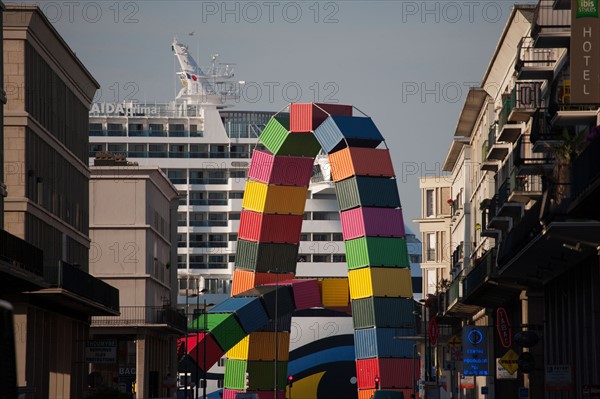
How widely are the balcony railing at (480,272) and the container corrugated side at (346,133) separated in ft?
48.5

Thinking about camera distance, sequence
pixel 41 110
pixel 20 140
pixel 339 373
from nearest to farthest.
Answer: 1. pixel 20 140
2. pixel 41 110
3. pixel 339 373

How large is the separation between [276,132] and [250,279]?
8273 millimetres

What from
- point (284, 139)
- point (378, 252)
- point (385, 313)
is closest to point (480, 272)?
point (385, 313)

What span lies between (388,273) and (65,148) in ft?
71.9

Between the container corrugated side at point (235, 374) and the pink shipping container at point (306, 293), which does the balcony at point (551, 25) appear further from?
the container corrugated side at point (235, 374)

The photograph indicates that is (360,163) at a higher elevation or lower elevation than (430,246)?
higher

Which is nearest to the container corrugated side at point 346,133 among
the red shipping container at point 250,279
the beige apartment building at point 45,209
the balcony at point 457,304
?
the red shipping container at point 250,279

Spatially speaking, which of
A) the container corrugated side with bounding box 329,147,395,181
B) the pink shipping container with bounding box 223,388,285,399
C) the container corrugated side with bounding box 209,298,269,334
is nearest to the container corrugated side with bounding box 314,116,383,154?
the container corrugated side with bounding box 329,147,395,181

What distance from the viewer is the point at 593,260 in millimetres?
31266

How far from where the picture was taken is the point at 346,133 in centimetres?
6950

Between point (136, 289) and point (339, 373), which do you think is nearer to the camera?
point (136, 289)

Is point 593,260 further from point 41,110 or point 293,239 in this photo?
point 293,239

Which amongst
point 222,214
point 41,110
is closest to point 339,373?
point 222,214

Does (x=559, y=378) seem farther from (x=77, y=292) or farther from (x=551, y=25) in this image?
(x=77, y=292)
